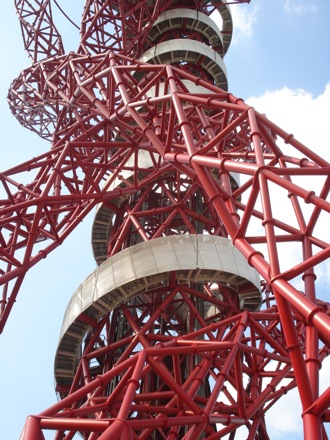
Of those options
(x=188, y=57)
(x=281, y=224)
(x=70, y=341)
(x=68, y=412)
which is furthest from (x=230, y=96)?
(x=188, y=57)

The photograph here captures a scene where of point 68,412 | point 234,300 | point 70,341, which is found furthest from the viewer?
point 234,300

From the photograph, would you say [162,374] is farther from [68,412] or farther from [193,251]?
[193,251]

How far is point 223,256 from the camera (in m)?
20.3

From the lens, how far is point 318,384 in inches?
339

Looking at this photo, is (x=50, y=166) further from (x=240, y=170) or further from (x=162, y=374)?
(x=240, y=170)

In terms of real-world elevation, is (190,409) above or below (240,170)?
below

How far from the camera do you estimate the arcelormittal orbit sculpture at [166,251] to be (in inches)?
418

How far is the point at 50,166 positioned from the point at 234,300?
9.49 m

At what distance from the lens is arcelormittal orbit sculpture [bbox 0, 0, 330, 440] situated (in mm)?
10617

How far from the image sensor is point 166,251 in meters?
20.4

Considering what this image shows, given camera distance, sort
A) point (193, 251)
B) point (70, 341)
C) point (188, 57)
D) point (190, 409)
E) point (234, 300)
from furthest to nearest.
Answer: point (188, 57)
point (234, 300)
point (70, 341)
point (193, 251)
point (190, 409)

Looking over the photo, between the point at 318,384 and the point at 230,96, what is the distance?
32.1 ft

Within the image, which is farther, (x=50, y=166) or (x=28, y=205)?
(x=50, y=166)

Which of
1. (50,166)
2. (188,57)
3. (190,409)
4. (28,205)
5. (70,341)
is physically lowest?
(190,409)
